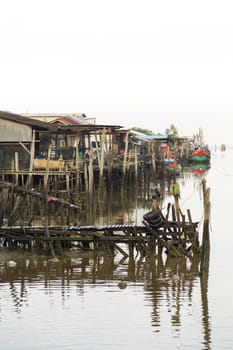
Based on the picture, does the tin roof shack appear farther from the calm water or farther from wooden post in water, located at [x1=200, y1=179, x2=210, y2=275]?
wooden post in water, located at [x1=200, y1=179, x2=210, y2=275]

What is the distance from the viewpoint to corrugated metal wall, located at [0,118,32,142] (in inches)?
1224

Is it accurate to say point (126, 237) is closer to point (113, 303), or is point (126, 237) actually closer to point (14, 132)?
point (113, 303)

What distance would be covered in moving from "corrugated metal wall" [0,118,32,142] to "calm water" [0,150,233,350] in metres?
13.6

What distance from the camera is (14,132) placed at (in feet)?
103

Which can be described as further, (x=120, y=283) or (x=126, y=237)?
(x=126, y=237)

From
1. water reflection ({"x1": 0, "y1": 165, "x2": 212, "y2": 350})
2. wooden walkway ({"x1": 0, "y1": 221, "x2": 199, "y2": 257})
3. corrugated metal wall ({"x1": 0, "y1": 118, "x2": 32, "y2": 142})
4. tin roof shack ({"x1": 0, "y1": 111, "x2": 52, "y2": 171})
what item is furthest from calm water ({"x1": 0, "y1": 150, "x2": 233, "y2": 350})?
corrugated metal wall ({"x1": 0, "y1": 118, "x2": 32, "y2": 142})

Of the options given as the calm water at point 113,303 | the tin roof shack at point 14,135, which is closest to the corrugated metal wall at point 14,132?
the tin roof shack at point 14,135

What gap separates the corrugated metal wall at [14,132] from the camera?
102 feet

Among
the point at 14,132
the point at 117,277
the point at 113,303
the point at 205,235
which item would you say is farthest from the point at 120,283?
the point at 14,132

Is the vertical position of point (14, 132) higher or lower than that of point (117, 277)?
higher

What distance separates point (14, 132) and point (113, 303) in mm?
18694

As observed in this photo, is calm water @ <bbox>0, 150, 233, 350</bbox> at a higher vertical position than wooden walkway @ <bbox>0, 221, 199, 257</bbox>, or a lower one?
lower

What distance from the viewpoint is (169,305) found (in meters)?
13.5

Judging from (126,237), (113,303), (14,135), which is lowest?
(113,303)
